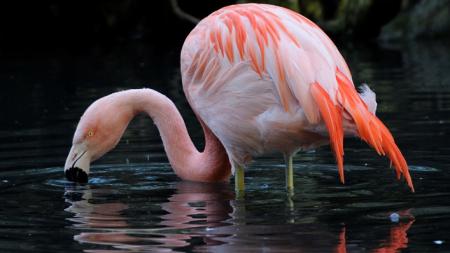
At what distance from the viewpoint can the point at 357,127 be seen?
4941mm

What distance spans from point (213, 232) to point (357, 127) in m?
0.88

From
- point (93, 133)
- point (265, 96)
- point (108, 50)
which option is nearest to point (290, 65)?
point (265, 96)

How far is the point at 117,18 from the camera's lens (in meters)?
18.0

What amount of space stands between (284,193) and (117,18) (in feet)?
41.7

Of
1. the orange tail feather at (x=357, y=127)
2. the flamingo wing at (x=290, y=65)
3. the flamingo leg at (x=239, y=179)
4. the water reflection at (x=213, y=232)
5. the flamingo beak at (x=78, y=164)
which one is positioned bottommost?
the water reflection at (x=213, y=232)

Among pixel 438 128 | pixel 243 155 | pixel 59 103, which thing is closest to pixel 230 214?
pixel 243 155

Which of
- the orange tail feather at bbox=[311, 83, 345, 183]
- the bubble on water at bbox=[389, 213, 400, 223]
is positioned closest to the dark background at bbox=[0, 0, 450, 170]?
the orange tail feather at bbox=[311, 83, 345, 183]

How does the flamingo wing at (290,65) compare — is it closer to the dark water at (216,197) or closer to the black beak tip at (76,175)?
the dark water at (216,197)

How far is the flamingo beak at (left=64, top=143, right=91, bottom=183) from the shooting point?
5.93 m

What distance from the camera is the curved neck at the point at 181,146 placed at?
604cm

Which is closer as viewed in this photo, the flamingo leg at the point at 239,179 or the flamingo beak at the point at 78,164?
the flamingo leg at the point at 239,179

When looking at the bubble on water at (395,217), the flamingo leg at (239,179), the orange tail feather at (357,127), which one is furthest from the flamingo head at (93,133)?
the bubble on water at (395,217)

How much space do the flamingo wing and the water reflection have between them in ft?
1.20

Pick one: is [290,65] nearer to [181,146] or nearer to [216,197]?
[216,197]
